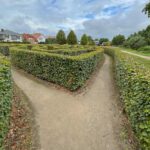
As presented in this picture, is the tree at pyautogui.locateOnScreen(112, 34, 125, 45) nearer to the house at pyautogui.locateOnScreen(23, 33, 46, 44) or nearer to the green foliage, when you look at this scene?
the green foliage

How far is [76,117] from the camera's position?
600cm

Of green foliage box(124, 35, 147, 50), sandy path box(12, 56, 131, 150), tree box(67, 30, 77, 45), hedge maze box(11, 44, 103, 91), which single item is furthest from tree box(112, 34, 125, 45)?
sandy path box(12, 56, 131, 150)

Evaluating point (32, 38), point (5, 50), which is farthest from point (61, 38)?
point (32, 38)

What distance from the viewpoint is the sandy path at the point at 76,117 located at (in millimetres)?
4609

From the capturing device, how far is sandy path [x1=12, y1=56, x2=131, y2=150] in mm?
4609

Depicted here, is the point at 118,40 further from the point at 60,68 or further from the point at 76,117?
the point at 76,117

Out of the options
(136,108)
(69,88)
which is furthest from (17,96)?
(136,108)

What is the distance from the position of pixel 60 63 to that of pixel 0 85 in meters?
4.94

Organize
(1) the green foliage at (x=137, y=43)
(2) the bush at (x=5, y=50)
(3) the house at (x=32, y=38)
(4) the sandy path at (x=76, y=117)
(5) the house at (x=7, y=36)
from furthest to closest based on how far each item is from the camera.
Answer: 1. (3) the house at (x=32, y=38)
2. (5) the house at (x=7, y=36)
3. (1) the green foliage at (x=137, y=43)
4. (2) the bush at (x=5, y=50)
5. (4) the sandy path at (x=76, y=117)

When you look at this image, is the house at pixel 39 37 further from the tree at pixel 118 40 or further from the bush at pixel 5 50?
the bush at pixel 5 50

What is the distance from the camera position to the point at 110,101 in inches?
299

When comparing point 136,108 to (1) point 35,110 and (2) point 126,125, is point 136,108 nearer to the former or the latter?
(2) point 126,125

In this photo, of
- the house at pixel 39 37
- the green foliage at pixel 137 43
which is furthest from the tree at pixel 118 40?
the house at pixel 39 37

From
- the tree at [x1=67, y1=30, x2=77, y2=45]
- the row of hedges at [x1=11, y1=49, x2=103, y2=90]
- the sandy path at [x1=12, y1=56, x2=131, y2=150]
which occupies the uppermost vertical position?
the tree at [x1=67, y1=30, x2=77, y2=45]
